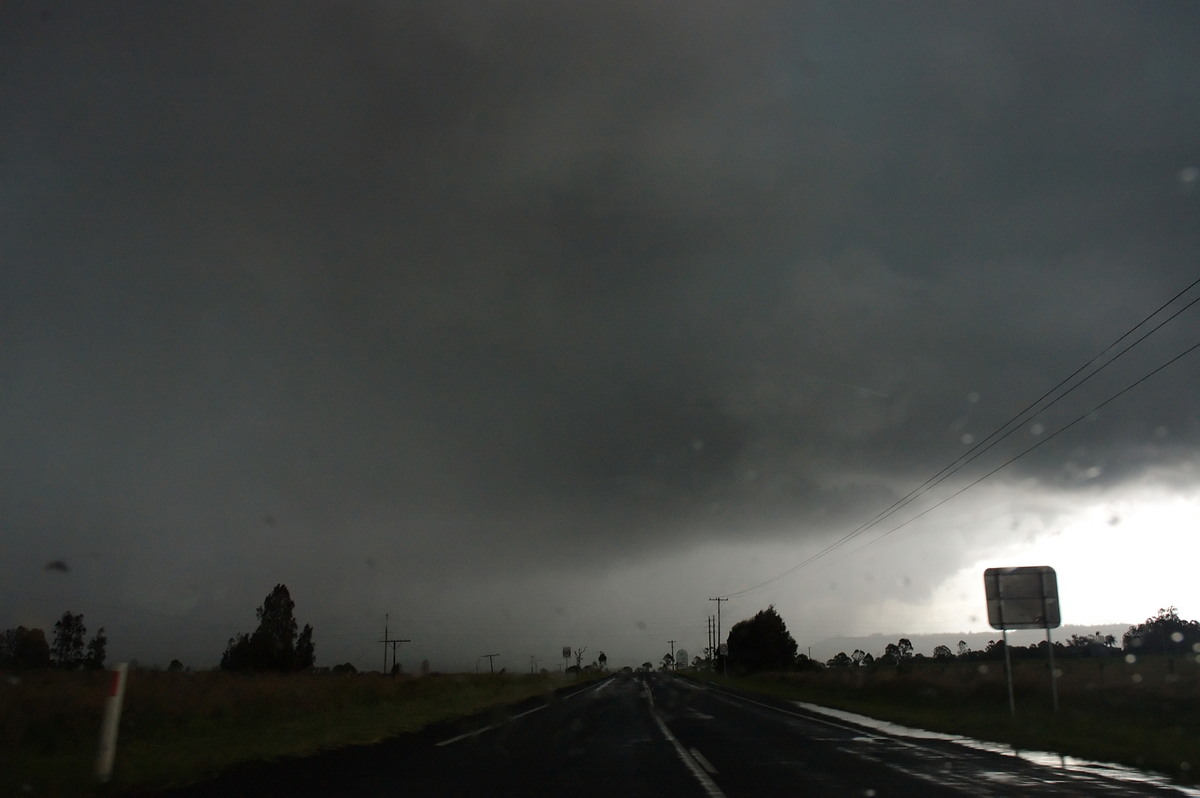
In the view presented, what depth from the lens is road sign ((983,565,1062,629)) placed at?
24406 mm

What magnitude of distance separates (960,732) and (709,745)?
9157mm

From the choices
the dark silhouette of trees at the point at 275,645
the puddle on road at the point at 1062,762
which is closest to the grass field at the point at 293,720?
the puddle on road at the point at 1062,762

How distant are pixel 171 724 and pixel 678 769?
617 inches

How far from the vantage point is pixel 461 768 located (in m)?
12.5

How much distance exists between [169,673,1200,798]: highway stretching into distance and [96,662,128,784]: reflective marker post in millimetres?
1366

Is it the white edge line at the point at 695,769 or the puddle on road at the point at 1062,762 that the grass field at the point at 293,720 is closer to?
the puddle on road at the point at 1062,762

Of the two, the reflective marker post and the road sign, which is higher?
the road sign

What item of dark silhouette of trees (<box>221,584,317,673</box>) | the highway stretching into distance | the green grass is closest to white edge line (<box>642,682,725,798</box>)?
the highway stretching into distance

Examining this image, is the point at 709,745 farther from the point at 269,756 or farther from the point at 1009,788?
the point at 269,756

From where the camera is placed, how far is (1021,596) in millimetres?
24703

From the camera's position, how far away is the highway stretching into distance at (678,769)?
404 inches

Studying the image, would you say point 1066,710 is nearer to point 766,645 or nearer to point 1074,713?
point 1074,713

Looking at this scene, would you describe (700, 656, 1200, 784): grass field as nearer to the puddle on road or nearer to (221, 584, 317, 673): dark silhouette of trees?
the puddle on road

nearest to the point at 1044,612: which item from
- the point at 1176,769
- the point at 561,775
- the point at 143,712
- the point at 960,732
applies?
the point at 960,732
